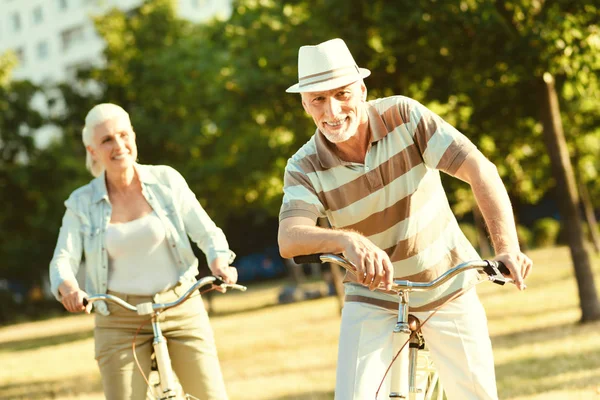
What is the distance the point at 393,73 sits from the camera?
14031 millimetres

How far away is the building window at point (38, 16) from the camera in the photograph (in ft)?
228

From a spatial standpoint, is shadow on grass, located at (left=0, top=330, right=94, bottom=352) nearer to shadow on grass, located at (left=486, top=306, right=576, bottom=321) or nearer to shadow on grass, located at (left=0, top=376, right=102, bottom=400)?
shadow on grass, located at (left=0, top=376, right=102, bottom=400)

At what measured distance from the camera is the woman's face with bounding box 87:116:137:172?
5.55 meters

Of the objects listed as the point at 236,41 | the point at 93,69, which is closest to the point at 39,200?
the point at 236,41

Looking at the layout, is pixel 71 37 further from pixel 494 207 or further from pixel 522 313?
pixel 494 207

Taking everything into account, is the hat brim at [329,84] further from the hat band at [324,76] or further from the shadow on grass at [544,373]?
the shadow on grass at [544,373]

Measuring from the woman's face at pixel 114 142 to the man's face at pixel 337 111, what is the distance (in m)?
1.75

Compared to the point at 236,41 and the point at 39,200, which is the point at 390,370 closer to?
the point at 236,41

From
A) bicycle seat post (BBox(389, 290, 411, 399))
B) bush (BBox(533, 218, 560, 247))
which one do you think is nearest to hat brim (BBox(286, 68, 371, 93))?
bicycle seat post (BBox(389, 290, 411, 399))

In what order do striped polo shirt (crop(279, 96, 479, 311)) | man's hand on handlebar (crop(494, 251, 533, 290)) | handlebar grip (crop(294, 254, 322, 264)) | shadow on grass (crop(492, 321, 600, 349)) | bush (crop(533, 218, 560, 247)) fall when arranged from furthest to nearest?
bush (crop(533, 218, 560, 247))
shadow on grass (crop(492, 321, 600, 349))
striped polo shirt (crop(279, 96, 479, 311))
handlebar grip (crop(294, 254, 322, 264))
man's hand on handlebar (crop(494, 251, 533, 290))

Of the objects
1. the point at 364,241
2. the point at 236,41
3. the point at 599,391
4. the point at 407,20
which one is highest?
the point at 236,41

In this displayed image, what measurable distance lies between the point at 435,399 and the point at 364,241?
1598 mm

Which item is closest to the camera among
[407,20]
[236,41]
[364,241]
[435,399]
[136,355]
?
[364,241]

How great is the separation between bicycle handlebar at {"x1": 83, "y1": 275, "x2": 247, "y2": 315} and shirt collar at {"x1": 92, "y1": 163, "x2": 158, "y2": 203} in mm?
621
